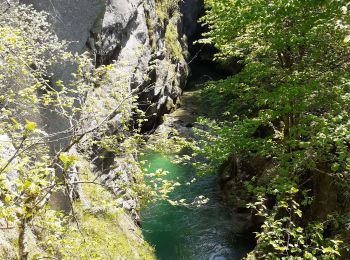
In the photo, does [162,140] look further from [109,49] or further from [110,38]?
[110,38]

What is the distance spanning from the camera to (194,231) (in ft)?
50.6

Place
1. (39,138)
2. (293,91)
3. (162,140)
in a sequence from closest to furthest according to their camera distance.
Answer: (39,138), (293,91), (162,140)

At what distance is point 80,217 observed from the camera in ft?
34.3

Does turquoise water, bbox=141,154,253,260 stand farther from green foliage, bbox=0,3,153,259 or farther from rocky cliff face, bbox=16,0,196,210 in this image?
green foliage, bbox=0,3,153,259

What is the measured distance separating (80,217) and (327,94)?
768cm

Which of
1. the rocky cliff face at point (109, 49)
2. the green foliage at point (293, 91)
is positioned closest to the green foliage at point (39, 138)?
the rocky cliff face at point (109, 49)

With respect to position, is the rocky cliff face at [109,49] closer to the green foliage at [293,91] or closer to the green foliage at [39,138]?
the green foliage at [39,138]

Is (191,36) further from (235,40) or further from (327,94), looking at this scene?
(327,94)

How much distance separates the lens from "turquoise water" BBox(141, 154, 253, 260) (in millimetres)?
14180

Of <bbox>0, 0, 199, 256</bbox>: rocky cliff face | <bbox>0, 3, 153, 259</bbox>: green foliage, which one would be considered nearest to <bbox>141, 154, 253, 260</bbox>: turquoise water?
<bbox>0, 0, 199, 256</bbox>: rocky cliff face

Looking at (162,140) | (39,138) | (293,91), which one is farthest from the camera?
Result: (162,140)

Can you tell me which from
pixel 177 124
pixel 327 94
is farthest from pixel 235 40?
pixel 177 124

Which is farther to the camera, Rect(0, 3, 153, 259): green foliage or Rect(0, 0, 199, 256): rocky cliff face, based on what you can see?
Rect(0, 0, 199, 256): rocky cliff face

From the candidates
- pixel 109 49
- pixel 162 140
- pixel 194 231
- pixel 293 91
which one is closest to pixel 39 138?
pixel 162 140
